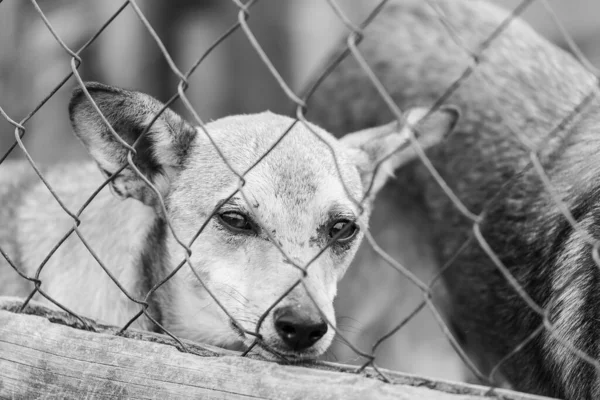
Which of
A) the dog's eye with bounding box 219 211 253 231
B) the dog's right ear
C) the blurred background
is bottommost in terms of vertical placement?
the blurred background

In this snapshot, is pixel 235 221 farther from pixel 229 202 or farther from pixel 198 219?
pixel 198 219

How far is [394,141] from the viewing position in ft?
10.5

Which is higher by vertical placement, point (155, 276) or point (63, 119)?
point (155, 276)

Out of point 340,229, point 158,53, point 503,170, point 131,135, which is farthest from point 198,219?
point 158,53

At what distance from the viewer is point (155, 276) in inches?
113

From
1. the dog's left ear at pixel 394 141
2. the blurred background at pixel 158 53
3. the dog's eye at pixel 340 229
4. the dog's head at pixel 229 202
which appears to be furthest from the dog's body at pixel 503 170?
the blurred background at pixel 158 53

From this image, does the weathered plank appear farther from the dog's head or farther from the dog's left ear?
the dog's left ear

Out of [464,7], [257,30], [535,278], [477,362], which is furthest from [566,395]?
[257,30]

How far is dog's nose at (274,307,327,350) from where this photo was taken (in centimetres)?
217

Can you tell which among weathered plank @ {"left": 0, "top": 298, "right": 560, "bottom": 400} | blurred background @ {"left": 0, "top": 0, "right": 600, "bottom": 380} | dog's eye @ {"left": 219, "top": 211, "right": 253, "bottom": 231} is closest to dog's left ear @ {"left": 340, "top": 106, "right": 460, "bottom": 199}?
dog's eye @ {"left": 219, "top": 211, "right": 253, "bottom": 231}

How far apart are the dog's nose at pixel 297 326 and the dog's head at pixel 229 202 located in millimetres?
141

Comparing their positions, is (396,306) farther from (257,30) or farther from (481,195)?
(257,30)

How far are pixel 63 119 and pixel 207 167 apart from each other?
496 centimetres

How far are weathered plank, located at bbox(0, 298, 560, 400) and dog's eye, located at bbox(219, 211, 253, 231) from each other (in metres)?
0.57
